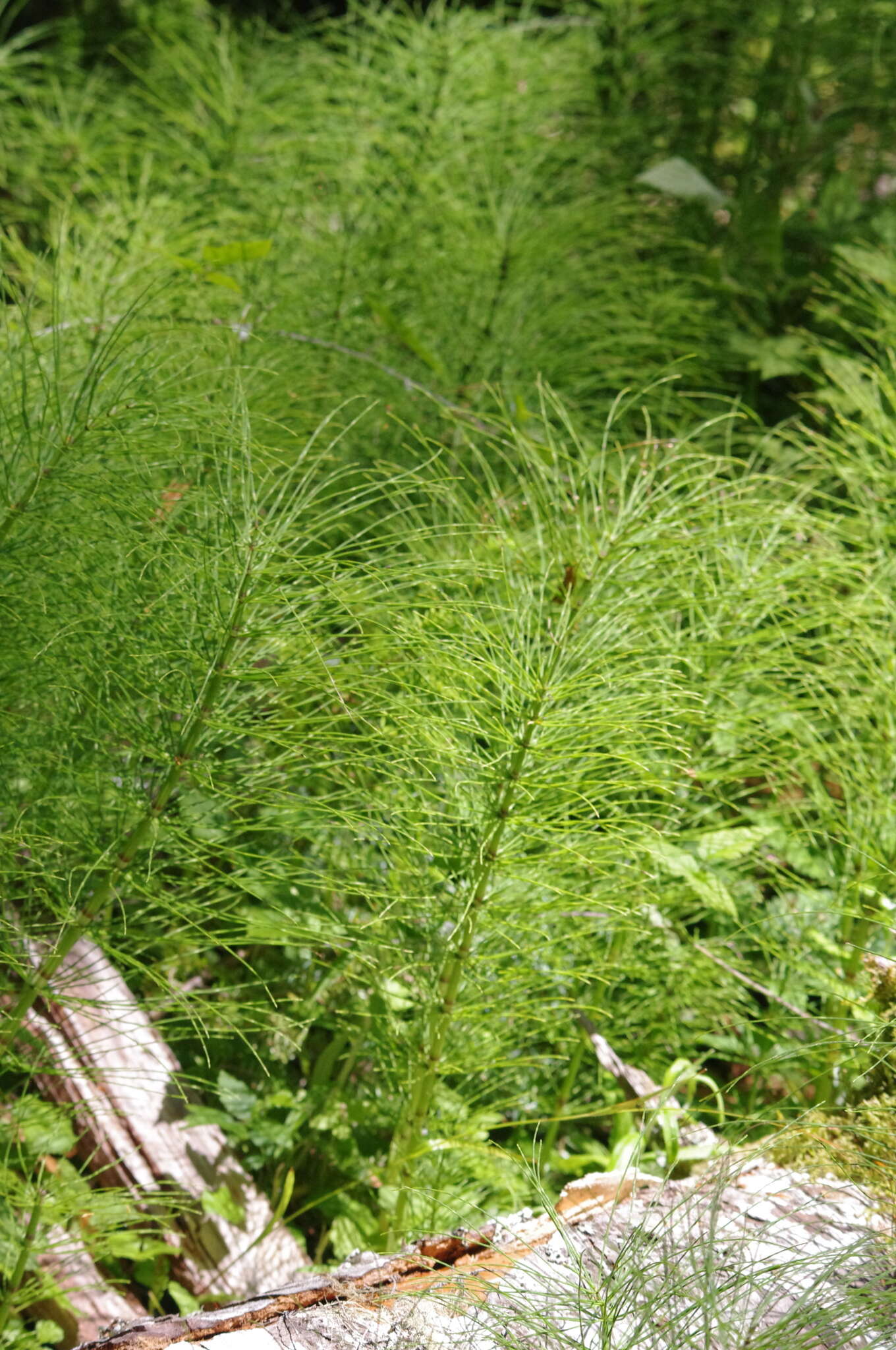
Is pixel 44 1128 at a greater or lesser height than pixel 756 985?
lesser

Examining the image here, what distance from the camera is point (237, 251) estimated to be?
1863mm

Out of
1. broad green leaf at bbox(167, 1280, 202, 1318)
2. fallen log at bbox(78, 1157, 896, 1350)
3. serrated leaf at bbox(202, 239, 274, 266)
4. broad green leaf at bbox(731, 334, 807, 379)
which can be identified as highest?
serrated leaf at bbox(202, 239, 274, 266)

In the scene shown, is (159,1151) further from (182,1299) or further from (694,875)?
(694,875)

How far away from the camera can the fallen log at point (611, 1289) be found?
0.78m

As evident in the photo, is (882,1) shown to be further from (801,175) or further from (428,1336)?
(428,1336)

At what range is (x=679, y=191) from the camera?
2.93 meters

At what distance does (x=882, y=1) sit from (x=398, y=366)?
1918mm

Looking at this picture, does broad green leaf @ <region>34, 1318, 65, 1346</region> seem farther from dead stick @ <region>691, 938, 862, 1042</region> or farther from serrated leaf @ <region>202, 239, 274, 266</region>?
serrated leaf @ <region>202, 239, 274, 266</region>

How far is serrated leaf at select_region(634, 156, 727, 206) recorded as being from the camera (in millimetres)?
2922

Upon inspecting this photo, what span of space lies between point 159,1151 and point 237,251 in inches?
55.3

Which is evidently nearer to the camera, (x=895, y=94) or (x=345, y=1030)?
(x=345, y=1030)

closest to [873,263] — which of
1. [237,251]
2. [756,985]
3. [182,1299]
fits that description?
[237,251]

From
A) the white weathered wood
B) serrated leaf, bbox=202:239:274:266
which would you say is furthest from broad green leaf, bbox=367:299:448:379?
the white weathered wood

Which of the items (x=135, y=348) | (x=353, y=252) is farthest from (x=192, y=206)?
(x=135, y=348)
